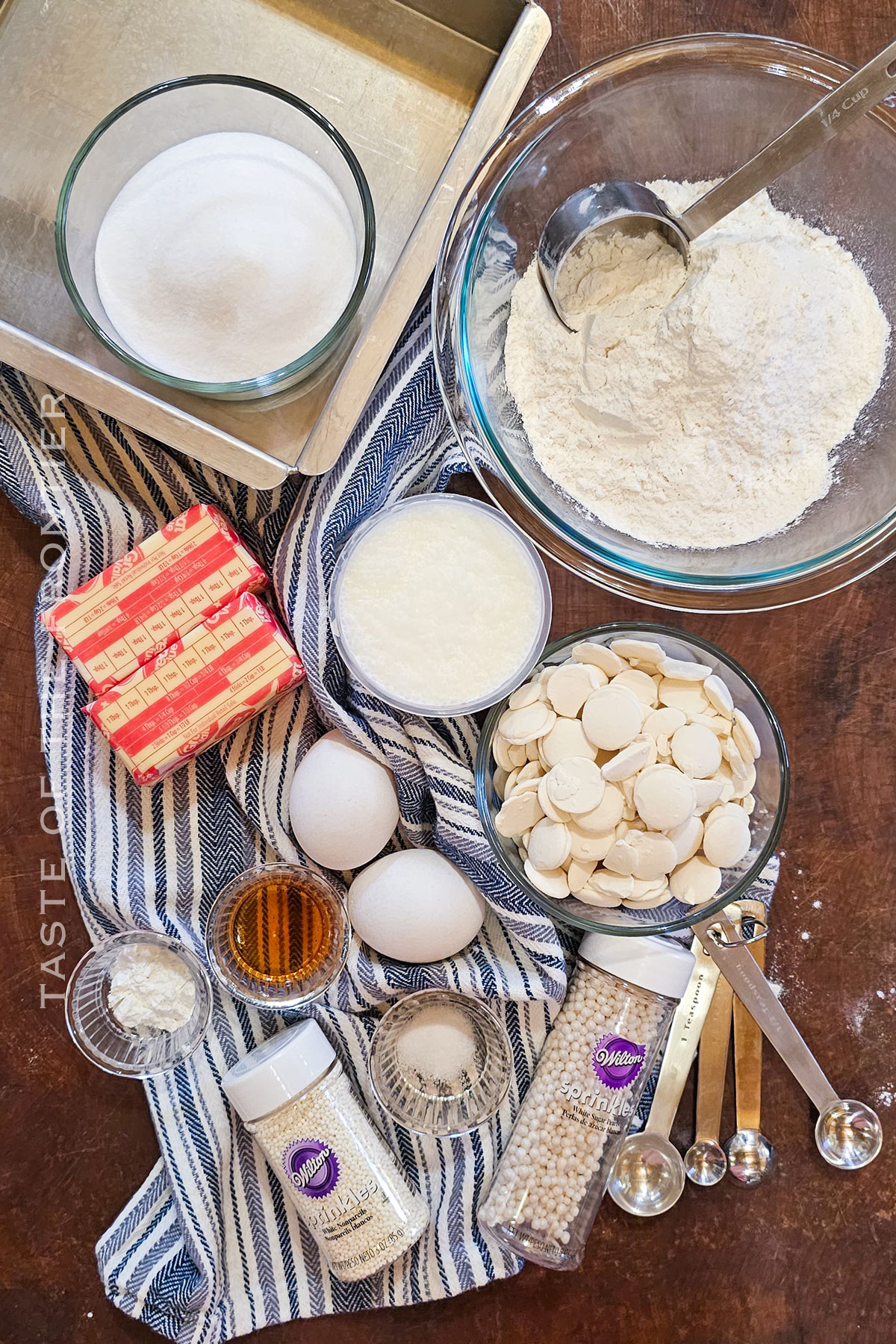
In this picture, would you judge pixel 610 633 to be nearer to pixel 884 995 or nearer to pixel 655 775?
pixel 655 775

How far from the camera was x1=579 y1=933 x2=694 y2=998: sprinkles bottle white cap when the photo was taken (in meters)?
1.08

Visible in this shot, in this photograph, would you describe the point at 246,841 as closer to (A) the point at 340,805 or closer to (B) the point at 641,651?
(A) the point at 340,805

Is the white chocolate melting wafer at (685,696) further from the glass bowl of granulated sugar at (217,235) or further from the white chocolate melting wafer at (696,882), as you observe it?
the glass bowl of granulated sugar at (217,235)

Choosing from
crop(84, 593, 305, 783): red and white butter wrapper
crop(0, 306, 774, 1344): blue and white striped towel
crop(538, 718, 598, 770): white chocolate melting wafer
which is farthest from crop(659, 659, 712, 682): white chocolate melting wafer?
crop(84, 593, 305, 783): red and white butter wrapper

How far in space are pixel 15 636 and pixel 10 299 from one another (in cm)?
36

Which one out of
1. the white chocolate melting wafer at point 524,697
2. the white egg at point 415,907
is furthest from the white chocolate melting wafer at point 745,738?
the white egg at point 415,907

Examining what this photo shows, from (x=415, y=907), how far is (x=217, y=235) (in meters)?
0.70

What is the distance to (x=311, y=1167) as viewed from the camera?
1104 mm

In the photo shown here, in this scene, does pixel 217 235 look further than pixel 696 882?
No

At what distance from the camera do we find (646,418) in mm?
902

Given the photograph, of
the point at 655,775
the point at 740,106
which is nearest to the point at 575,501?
the point at 655,775

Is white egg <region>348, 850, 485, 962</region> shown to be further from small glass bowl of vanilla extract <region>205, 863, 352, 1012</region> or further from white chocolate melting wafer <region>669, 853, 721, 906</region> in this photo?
white chocolate melting wafer <region>669, 853, 721, 906</region>

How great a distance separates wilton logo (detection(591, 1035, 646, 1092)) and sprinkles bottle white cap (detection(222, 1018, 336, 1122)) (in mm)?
298

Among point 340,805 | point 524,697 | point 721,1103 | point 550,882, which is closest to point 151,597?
point 340,805
